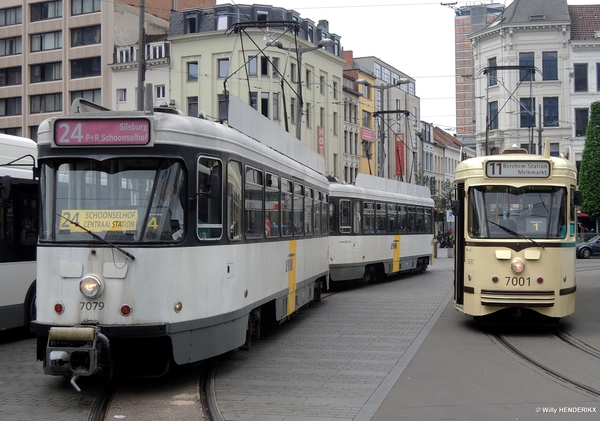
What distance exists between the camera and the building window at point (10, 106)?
62.3 meters

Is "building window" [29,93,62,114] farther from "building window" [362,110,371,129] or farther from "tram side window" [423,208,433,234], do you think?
"tram side window" [423,208,433,234]

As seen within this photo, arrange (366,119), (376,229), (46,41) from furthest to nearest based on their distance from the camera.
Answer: (366,119) < (46,41) < (376,229)

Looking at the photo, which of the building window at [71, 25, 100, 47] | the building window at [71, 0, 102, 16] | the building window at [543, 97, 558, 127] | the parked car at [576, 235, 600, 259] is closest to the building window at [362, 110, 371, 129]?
the building window at [543, 97, 558, 127]

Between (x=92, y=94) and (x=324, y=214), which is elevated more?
(x=92, y=94)

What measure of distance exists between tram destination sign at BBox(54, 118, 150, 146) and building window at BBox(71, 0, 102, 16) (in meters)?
52.7

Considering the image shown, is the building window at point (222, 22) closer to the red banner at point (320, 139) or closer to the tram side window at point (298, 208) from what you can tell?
the red banner at point (320, 139)

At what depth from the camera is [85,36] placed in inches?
2333

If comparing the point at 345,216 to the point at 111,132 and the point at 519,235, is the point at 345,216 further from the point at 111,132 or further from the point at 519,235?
the point at 111,132

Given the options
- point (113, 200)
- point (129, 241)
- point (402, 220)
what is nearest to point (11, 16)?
point (402, 220)

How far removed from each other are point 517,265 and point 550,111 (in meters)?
49.5

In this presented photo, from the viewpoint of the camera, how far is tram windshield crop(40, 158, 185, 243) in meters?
8.50

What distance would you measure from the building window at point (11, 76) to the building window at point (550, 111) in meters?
39.1

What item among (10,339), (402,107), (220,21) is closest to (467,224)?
(10,339)

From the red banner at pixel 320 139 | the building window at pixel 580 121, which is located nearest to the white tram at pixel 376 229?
the red banner at pixel 320 139
